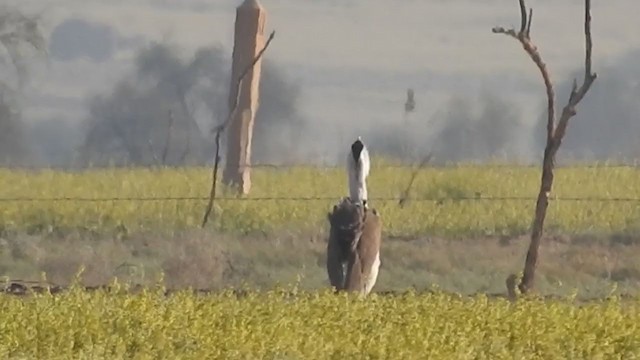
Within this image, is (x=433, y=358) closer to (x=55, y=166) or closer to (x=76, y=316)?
(x=76, y=316)

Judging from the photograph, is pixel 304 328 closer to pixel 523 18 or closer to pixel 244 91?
pixel 523 18

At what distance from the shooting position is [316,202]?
25.8 meters

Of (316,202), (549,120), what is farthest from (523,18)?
(316,202)

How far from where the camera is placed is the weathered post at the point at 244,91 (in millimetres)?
24922

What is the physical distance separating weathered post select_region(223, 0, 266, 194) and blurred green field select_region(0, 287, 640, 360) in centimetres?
1184

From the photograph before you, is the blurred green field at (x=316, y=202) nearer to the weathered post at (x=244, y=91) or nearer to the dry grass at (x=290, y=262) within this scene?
the weathered post at (x=244, y=91)

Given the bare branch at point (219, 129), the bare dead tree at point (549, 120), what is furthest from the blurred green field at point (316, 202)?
the bare dead tree at point (549, 120)

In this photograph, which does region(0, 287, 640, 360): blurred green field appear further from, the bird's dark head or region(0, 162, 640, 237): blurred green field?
region(0, 162, 640, 237): blurred green field

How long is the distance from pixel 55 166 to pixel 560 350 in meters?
19.2

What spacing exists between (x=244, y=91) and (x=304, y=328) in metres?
14.8

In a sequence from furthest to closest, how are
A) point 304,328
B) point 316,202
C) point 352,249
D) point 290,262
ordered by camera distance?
1. point 316,202
2. point 290,262
3. point 352,249
4. point 304,328

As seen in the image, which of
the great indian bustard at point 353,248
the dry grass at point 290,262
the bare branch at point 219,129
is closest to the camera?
the great indian bustard at point 353,248

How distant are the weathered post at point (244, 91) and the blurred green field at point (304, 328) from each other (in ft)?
38.8

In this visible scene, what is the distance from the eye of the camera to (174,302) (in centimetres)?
1191
